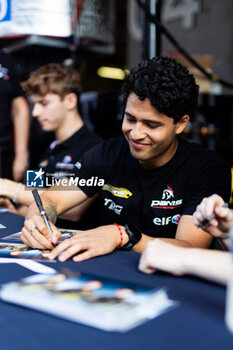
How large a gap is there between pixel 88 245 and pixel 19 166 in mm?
1771

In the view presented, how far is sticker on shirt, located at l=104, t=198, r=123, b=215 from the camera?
1512mm

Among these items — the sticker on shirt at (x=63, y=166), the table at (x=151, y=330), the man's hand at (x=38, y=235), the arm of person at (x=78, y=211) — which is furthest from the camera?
the sticker on shirt at (x=63, y=166)

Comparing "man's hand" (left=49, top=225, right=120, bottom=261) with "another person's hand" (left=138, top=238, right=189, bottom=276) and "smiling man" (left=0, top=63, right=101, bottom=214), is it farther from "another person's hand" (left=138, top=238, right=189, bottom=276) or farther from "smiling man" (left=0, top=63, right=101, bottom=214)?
"smiling man" (left=0, top=63, right=101, bottom=214)

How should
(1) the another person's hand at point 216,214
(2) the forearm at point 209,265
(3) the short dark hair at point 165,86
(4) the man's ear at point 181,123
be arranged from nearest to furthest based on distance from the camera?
1. (2) the forearm at point 209,265
2. (1) the another person's hand at point 216,214
3. (3) the short dark hair at point 165,86
4. (4) the man's ear at point 181,123

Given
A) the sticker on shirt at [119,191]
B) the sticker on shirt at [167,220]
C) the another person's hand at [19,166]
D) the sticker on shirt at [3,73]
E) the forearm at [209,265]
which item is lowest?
the another person's hand at [19,166]

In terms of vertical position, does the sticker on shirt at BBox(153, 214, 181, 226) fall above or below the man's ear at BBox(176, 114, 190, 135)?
below

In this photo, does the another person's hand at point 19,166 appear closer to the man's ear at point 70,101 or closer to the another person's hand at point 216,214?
the man's ear at point 70,101

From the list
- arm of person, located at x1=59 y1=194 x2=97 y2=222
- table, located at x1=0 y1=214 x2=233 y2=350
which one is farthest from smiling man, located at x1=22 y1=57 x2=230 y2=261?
table, located at x1=0 y1=214 x2=233 y2=350

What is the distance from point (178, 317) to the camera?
2.29 feet

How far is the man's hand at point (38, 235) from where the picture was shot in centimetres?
111

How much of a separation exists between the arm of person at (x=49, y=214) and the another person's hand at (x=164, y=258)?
0.32 meters

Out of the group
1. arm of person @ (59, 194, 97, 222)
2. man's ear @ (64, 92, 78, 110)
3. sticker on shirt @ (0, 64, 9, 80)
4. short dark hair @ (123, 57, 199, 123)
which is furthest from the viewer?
sticker on shirt @ (0, 64, 9, 80)

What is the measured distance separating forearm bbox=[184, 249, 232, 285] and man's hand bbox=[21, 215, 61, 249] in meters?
0.42

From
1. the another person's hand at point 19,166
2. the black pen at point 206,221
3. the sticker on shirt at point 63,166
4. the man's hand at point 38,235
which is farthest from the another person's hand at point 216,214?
the another person's hand at point 19,166
